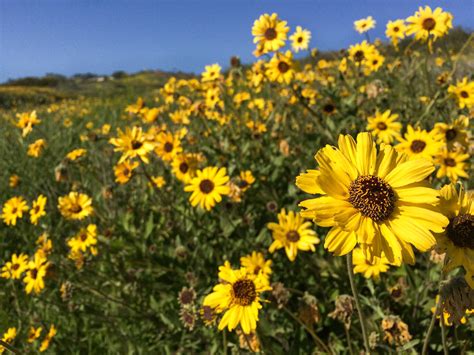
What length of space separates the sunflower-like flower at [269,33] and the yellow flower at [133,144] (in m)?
1.59

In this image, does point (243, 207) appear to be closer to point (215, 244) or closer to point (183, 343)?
point (215, 244)

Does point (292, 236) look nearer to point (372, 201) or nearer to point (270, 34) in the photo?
point (372, 201)

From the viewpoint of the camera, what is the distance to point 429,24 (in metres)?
Result: 3.70

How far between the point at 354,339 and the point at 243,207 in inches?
64.6

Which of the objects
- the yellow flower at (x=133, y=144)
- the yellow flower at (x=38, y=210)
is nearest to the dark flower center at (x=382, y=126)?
the yellow flower at (x=133, y=144)

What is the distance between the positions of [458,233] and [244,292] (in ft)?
3.27

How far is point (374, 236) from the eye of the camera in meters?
1.13

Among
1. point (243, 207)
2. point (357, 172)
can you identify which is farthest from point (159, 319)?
point (357, 172)

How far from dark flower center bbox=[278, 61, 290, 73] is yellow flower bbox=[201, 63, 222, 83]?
125 cm

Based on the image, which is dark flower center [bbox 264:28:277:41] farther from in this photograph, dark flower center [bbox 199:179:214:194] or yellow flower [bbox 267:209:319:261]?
yellow flower [bbox 267:209:319:261]

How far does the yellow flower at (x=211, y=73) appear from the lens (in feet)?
16.4

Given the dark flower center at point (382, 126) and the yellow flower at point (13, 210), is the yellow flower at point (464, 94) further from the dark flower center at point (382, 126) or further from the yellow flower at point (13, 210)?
the yellow flower at point (13, 210)

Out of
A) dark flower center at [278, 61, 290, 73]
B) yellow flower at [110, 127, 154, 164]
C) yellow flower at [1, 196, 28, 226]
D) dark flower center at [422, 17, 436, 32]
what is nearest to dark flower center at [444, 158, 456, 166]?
dark flower center at [422, 17, 436, 32]

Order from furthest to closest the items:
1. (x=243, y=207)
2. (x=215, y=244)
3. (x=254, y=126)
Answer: (x=254, y=126), (x=243, y=207), (x=215, y=244)
